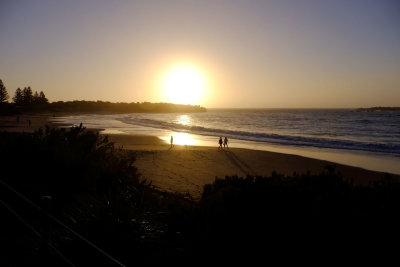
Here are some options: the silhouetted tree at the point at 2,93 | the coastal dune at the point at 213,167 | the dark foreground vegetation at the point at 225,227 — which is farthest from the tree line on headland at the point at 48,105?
the dark foreground vegetation at the point at 225,227

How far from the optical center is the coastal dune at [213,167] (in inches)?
517

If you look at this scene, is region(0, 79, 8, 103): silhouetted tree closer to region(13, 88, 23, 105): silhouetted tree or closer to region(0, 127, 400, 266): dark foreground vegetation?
region(13, 88, 23, 105): silhouetted tree

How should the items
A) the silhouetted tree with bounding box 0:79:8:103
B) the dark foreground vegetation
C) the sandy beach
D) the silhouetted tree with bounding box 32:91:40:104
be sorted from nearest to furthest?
1. the dark foreground vegetation
2. the sandy beach
3. the silhouetted tree with bounding box 0:79:8:103
4. the silhouetted tree with bounding box 32:91:40:104

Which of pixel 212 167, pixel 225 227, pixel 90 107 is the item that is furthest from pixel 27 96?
pixel 225 227

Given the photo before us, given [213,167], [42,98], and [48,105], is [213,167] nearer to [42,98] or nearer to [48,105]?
[48,105]

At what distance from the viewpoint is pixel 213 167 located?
56.4 ft

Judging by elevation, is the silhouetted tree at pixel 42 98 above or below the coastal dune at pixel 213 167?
above

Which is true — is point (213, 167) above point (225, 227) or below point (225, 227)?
below

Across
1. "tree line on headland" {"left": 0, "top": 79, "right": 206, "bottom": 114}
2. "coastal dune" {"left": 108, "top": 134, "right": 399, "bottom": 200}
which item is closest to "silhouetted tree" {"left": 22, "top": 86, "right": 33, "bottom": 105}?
"tree line on headland" {"left": 0, "top": 79, "right": 206, "bottom": 114}

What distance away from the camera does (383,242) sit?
3158mm

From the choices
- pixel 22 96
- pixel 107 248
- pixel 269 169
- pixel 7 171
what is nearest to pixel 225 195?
pixel 107 248

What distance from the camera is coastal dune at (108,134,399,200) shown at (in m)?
13.1

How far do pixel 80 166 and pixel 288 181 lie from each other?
503 centimetres

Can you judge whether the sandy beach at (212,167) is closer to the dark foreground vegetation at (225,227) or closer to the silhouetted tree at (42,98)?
the dark foreground vegetation at (225,227)
